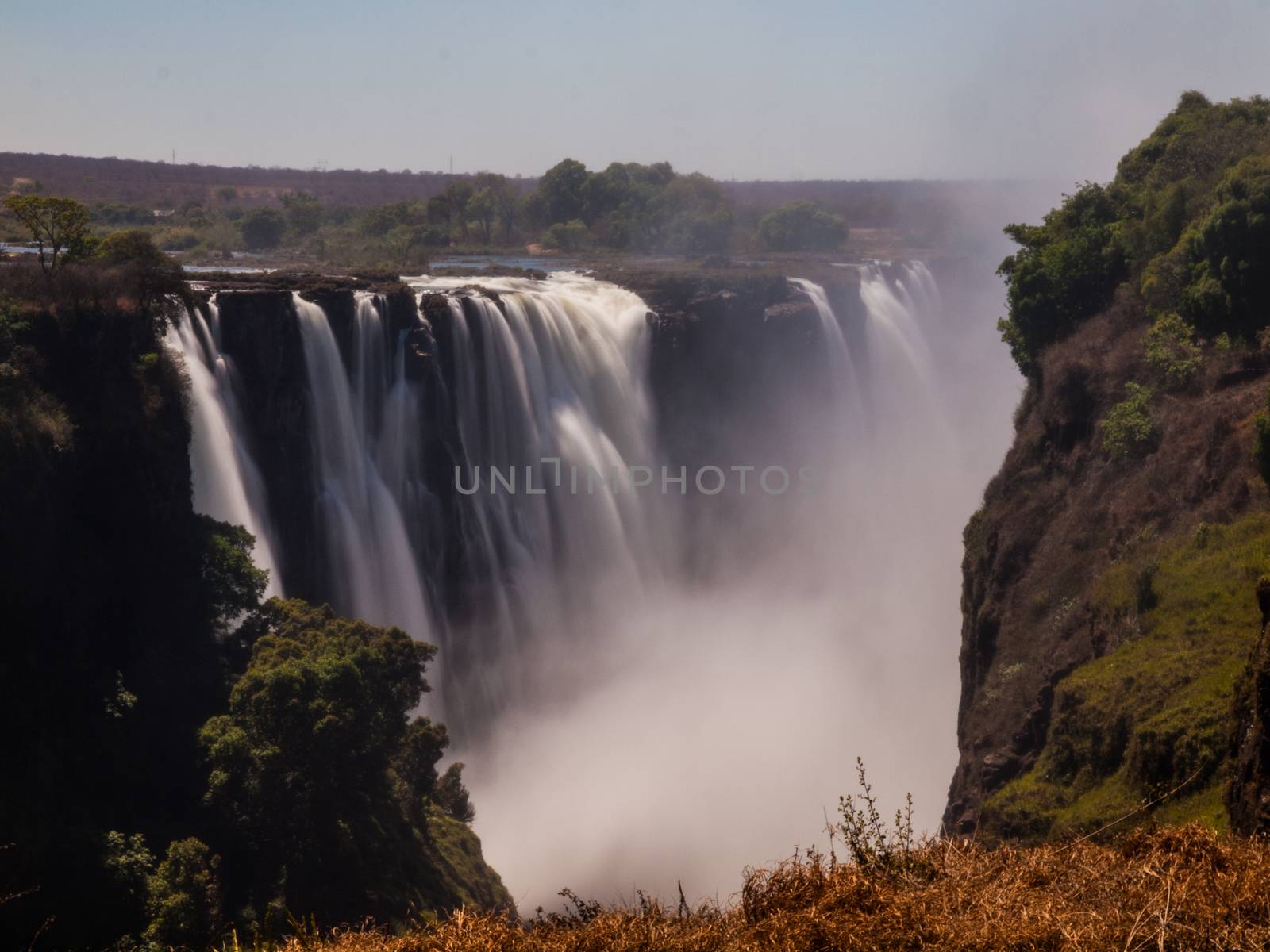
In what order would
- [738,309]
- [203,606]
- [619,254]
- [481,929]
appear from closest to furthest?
[481,929]
[203,606]
[738,309]
[619,254]

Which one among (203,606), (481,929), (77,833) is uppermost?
(481,929)

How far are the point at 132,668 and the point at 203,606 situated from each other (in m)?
2.24

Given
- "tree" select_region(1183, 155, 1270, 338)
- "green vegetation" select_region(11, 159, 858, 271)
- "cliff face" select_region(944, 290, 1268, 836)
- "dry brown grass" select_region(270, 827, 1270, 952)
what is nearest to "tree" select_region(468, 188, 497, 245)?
"green vegetation" select_region(11, 159, 858, 271)

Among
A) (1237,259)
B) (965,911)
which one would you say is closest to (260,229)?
(1237,259)

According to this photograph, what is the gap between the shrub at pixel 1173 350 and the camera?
1025 inches

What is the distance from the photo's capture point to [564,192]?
89062mm

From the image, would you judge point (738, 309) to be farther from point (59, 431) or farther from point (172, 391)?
point (59, 431)

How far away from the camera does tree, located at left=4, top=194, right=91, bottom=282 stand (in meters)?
29.1

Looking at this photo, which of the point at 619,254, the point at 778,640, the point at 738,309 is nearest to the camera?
the point at 778,640

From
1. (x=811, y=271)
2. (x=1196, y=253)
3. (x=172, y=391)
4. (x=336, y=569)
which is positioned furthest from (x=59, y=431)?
(x=811, y=271)

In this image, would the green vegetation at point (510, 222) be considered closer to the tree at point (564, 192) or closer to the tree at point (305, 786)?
the tree at point (564, 192)

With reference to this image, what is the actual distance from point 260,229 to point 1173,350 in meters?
55.9

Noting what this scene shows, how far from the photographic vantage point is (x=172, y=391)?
2959cm

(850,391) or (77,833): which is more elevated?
(850,391)
